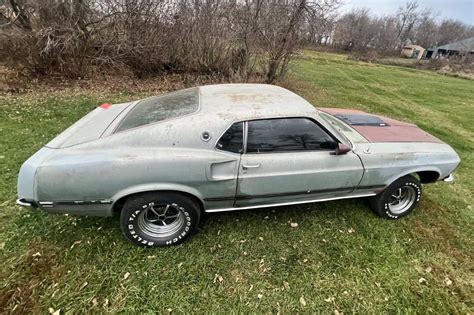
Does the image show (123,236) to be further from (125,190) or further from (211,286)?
(211,286)

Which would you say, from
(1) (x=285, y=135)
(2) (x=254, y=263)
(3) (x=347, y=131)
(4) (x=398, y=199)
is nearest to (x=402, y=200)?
(4) (x=398, y=199)

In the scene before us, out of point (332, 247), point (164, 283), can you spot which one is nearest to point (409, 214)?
Answer: point (332, 247)

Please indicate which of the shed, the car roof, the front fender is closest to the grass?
the front fender

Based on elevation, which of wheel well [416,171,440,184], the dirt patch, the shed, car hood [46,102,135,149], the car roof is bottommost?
the dirt patch

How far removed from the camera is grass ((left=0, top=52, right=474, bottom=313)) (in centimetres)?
233

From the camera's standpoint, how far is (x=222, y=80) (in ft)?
32.3

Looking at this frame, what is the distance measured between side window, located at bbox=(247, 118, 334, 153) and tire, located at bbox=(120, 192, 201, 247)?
0.88 m

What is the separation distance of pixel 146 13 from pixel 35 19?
3.28 metres

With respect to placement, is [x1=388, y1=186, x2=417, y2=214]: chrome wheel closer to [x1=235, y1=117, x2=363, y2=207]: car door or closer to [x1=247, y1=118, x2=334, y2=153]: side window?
[x1=235, y1=117, x2=363, y2=207]: car door

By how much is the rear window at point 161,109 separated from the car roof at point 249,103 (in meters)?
0.13

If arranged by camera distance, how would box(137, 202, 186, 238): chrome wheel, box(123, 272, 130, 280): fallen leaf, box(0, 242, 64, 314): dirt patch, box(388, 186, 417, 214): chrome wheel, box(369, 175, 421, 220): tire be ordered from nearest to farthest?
box(0, 242, 64, 314): dirt patch
box(123, 272, 130, 280): fallen leaf
box(137, 202, 186, 238): chrome wheel
box(369, 175, 421, 220): tire
box(388, 186, 417, 214): chrome wheel

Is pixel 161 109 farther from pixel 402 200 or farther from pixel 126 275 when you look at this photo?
pixel 402 200

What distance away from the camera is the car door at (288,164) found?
2.59m

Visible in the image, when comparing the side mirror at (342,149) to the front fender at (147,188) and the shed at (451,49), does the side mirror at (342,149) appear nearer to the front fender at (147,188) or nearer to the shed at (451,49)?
the front fender at (147,188)
